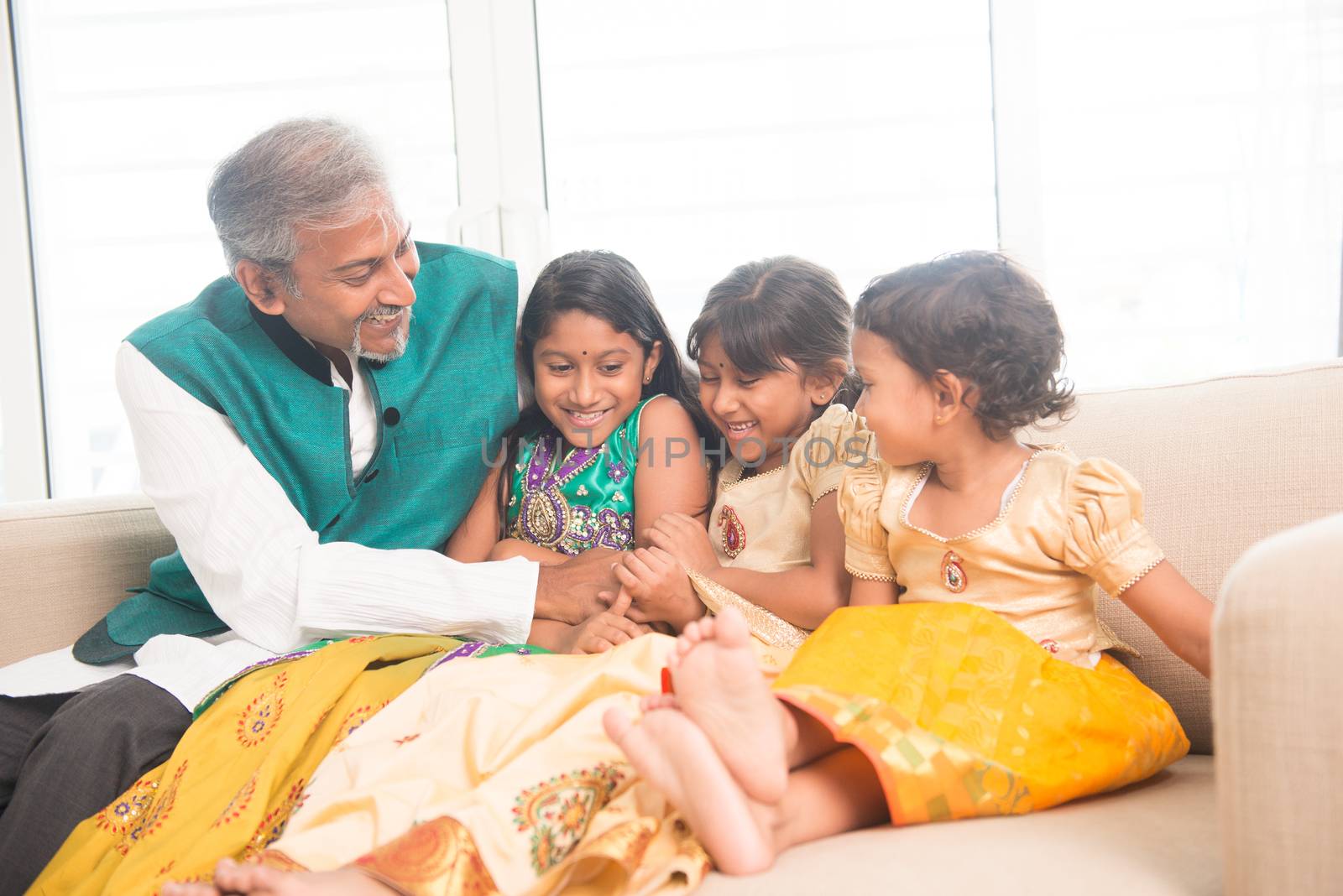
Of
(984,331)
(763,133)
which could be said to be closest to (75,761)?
(984,331)

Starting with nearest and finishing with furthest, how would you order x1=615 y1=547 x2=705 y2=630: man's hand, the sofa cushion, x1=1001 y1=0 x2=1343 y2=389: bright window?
the sofa cushion
x1=615 y1=547 x2=705 y2=630: man's hand
x1=1001 y1=0 x2=1343 y2=389: bright window

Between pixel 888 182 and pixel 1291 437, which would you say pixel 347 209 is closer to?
pixel 1291 437

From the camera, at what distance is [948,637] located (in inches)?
43.6

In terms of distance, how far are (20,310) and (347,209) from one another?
204 centimetres

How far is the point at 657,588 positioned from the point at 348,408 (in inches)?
22.9

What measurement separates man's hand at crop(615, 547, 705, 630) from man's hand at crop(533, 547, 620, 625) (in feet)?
0.19

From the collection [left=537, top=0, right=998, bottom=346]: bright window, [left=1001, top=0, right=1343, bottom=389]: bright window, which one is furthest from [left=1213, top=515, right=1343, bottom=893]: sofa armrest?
[left=537, top=0, right=998, bottom=346]: bright window

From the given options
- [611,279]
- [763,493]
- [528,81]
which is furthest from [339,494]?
[528,81]

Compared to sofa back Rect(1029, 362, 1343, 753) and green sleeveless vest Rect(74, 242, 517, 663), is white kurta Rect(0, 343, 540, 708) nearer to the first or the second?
green sleeveless vest Rect(74, 242, 517, 663)

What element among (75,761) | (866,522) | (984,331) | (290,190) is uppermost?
(290,190)

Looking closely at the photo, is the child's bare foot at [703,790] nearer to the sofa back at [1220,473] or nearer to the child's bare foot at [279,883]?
the child's bare foot at [279,883]

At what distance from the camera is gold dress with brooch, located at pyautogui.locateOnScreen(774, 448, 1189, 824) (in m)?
0.98

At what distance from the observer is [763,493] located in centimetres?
162

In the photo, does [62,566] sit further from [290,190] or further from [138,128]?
[138,128]
